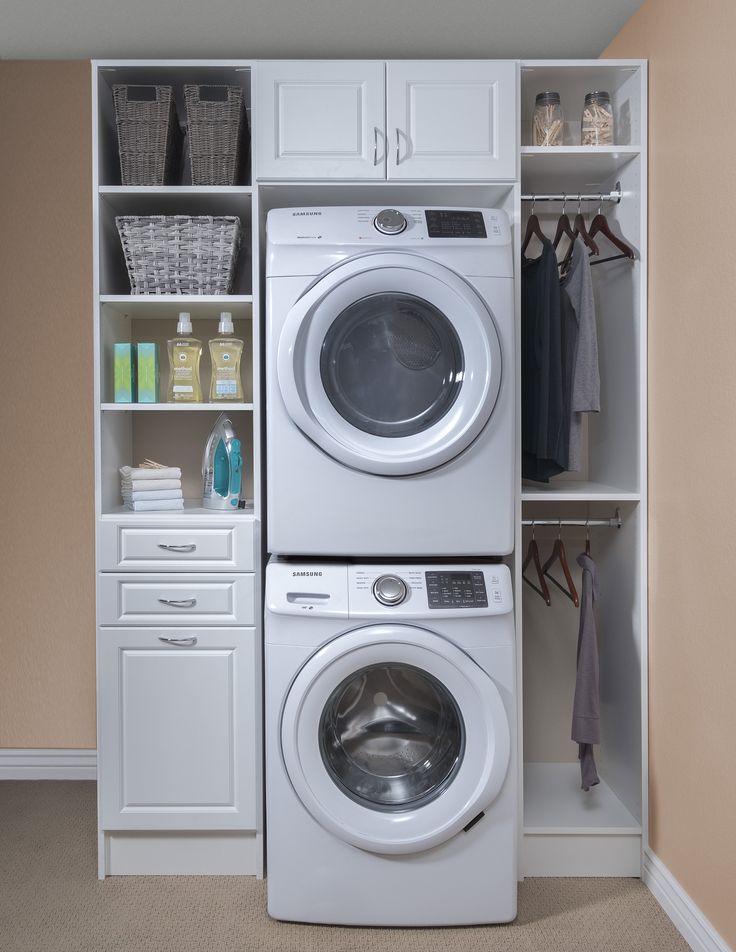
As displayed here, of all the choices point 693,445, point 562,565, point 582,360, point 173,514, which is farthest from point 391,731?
point 582,360

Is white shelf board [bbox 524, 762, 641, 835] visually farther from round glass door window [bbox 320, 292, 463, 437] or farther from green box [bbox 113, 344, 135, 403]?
green box [bbox 113, 344, 135, 403]

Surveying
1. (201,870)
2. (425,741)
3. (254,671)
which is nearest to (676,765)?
(425,741)

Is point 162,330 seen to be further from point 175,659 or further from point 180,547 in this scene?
point 175,659

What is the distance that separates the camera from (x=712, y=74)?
1.81 meters

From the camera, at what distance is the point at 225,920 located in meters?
2.01

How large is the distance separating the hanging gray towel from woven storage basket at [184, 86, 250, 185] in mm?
1621

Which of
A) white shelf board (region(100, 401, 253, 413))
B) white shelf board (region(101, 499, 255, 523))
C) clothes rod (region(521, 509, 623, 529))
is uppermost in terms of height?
white shelf board (region(100, 401, 253, 413))

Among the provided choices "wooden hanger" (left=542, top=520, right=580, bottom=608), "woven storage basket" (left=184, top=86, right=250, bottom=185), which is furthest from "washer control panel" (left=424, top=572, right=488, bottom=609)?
"woven storage basket" (left=184, top=86, right=250, bottom=185)

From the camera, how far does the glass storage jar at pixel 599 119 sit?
2.23 m

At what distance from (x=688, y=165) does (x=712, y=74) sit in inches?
8.2

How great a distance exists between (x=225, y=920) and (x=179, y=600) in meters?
0.85

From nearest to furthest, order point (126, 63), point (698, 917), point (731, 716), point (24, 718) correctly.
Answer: point (731, 716) < point (698, 917) < point (126, 63) < point (24, 718)

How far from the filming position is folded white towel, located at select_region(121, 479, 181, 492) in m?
2.25

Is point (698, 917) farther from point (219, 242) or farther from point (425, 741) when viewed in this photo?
point (219, 242)
